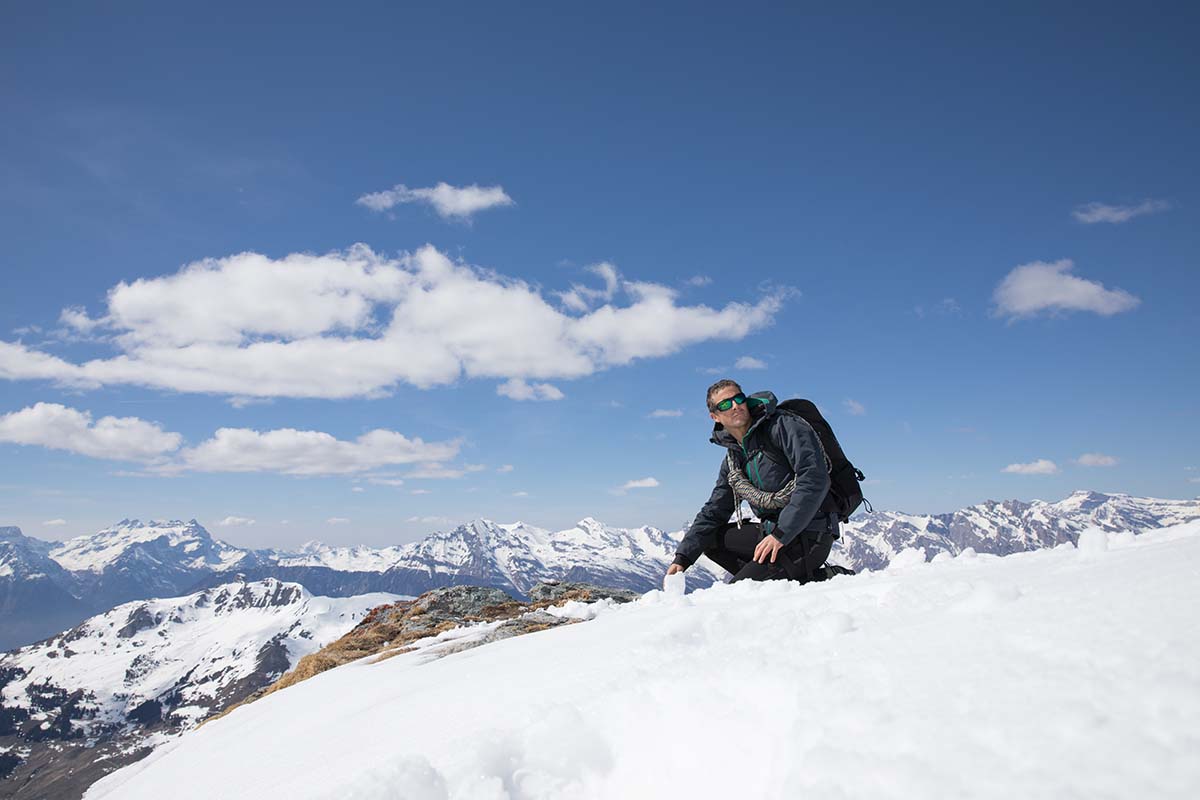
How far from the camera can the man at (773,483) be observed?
6.75m

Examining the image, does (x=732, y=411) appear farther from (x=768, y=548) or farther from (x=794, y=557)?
(x=794, y=557)

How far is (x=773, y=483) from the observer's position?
7.27 metres

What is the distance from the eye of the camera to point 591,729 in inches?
96.9

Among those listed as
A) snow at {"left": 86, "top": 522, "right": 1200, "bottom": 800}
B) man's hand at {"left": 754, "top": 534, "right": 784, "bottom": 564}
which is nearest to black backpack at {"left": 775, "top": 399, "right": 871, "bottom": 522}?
man's hand at {"left": 754, "top": 534, "right": 784, "bottom": 564}

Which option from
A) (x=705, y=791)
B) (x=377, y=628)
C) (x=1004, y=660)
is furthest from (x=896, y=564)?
(x=377, y=628)

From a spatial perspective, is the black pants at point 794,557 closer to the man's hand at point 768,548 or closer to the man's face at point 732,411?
the man's hand at point 768,548

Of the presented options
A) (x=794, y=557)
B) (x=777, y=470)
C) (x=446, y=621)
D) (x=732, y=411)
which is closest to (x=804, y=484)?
(x=777, y=470)

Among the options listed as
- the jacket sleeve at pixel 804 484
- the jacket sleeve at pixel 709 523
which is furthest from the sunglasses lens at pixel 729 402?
the jacket sleeve at pixel 709 523

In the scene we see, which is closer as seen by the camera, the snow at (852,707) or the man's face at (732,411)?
the snow at (852,707)

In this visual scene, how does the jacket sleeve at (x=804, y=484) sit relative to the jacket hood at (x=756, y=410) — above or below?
below

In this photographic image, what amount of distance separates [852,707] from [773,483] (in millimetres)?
5496

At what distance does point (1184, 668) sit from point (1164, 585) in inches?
32.0

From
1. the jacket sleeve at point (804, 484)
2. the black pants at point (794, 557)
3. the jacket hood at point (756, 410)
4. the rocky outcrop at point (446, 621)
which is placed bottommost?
the rocky outcrop at point (446, 621)

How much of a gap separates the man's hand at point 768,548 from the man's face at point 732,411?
1.37 metres
